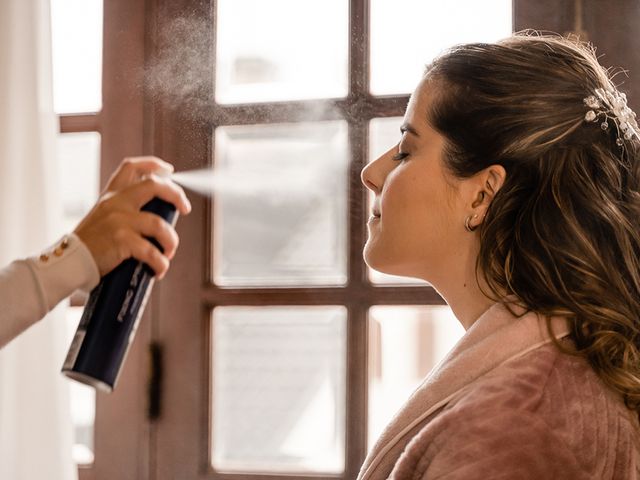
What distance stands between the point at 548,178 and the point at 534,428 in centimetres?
34

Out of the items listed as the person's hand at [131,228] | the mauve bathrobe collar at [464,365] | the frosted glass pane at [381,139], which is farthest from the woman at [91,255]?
the frosted glass pane at [381,139]

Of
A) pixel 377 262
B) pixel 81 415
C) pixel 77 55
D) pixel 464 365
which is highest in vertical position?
pixel 77 55

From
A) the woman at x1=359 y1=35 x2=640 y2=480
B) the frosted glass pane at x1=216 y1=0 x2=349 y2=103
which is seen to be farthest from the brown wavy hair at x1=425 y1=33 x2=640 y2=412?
the frosted glass pane at x1=216 y1=0 x2=349 y2=103

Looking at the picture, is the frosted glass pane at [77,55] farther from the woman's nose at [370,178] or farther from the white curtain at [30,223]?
the woman's nose at [370,178]

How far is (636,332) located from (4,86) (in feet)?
3.52

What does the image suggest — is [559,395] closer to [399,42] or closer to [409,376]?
[409,376]

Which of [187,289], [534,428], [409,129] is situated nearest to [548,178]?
[409,129]

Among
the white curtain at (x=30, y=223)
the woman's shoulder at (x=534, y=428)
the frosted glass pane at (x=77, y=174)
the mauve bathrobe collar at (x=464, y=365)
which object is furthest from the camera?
the frosted glass pane at (x=77, y=174)

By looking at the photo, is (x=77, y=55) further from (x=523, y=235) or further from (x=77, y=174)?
(x=523, y=235)

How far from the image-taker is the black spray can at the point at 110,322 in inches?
40.8

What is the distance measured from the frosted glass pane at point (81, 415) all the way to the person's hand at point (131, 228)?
577 mm

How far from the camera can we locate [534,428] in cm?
90

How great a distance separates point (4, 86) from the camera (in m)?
1.46

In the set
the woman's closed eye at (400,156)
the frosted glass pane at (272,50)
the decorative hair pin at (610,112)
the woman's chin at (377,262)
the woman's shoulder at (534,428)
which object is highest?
the frosted glass pane at (272,50)
